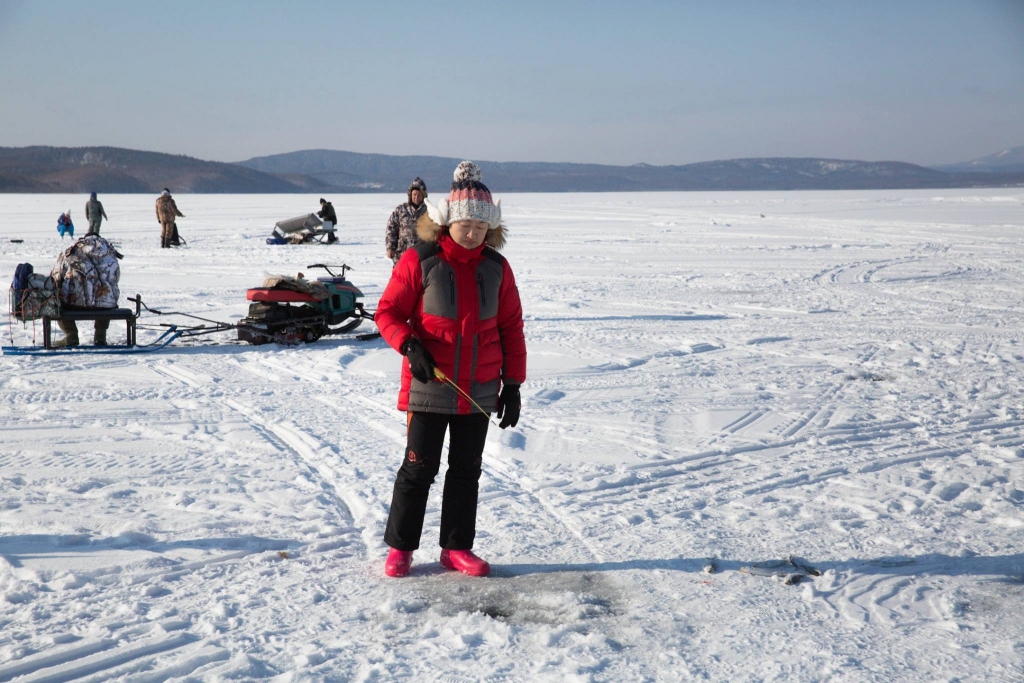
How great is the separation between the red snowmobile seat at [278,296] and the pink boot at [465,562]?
476 centimetres

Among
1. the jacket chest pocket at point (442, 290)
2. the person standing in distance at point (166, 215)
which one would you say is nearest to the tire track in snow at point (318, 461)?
the jacket chest pocket at point (442, 290)

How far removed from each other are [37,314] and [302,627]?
5152 millimetres

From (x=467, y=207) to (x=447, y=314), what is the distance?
1.15 feet

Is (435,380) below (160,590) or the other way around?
the other way around

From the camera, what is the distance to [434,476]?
3037 millimetres

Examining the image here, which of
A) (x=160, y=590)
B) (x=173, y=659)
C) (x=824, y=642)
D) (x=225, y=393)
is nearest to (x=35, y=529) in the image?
(x=160, y=590)

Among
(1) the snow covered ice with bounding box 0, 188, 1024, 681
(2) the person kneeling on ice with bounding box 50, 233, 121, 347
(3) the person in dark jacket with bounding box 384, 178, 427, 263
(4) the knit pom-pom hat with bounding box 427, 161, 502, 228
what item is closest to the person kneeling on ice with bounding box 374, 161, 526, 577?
(4) the knit pom-pom hat with bounding box 427, 161, 502, 228

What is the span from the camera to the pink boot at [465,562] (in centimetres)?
305

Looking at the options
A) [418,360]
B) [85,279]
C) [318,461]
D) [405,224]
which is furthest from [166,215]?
[418,360]

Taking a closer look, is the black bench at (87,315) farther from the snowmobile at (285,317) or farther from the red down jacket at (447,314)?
the red down jacket at (447,314)

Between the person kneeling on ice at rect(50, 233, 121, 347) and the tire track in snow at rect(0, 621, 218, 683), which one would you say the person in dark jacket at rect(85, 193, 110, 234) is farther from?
the tire track in snow at rect(0, 621, 218, 683)

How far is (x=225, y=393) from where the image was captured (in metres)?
5.75

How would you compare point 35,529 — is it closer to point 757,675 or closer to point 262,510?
point 262,510

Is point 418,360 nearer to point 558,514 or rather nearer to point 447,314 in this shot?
point 447,314
